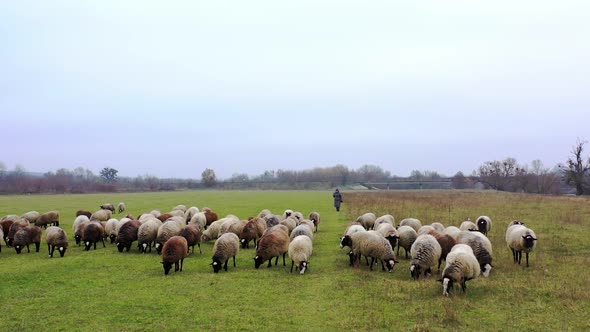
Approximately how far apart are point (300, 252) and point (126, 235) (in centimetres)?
899

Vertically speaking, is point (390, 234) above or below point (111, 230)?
above

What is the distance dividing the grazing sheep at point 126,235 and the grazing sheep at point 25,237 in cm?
401

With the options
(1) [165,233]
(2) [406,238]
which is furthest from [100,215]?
(2) [406,238]

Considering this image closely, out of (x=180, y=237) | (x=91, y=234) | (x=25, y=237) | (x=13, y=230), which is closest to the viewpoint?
(x=180, y=237)

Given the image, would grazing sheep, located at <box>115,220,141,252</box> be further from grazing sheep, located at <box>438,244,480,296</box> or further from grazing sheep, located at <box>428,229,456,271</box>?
grazing sheep, located at <box>438,244,480,296</box>

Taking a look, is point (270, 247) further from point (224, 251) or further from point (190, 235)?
point (190, 235)

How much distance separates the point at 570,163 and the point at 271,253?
77.0 metres

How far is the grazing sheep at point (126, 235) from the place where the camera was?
62.0 ft

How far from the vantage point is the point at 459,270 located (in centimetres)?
1104

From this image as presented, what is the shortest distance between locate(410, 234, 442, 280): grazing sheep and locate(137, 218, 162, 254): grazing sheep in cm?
1172

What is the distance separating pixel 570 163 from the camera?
2906 inches

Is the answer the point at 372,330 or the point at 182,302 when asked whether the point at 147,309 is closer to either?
the point at 182,302

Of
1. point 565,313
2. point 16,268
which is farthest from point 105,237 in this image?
point 565,313

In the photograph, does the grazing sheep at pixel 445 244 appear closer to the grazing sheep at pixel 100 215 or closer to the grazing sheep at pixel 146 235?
the grazing sheep at pixel 146 235
